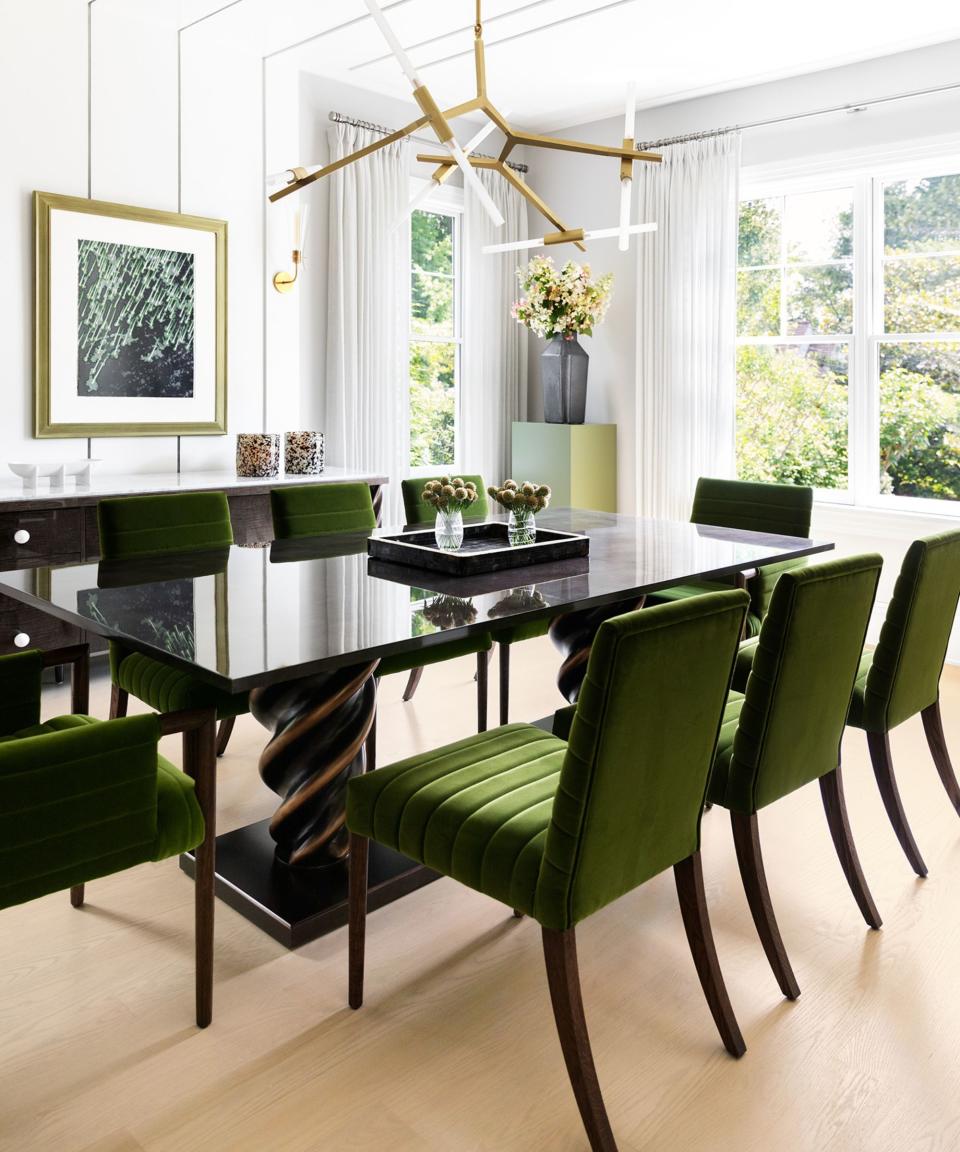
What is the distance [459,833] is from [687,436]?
13.5 feet

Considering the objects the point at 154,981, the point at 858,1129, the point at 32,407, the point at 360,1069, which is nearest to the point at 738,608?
the point at 858,1129

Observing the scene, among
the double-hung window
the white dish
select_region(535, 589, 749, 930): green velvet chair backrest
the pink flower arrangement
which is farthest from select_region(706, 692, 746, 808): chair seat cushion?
the double-hung window

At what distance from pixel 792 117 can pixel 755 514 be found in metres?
2.25

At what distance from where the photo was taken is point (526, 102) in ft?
18.4

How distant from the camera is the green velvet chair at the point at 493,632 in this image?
3.41 m

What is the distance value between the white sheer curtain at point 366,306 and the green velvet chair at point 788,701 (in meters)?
3.45

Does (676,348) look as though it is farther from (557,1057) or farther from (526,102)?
(557,1057)

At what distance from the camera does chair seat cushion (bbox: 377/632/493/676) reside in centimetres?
300

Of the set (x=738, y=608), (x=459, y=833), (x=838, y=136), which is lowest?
(x=459, y=833)

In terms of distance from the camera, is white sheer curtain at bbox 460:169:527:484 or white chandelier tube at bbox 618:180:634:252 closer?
white chandelier tube at bbox 618:180:634:252

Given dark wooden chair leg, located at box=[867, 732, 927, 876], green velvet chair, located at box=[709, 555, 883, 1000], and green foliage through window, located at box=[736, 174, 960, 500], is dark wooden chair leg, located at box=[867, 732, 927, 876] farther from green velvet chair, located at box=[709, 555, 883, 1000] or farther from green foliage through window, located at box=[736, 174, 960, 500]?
green foliage through window, located at box=[736, 174, 960, 500]

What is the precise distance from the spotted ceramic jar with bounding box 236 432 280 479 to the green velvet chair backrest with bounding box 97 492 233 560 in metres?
1.32

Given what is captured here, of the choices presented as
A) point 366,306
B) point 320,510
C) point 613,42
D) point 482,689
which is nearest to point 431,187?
point 320,510

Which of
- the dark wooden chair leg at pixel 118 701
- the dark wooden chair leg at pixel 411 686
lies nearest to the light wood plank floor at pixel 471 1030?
the dark wooden chair leg at pixel 118 701
